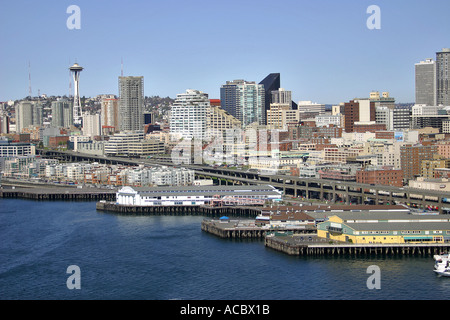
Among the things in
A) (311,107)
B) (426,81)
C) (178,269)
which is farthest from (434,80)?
(178,269)

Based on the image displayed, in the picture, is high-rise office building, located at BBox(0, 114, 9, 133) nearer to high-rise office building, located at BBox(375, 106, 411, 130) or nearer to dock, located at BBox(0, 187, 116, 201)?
dock, located at BBox(0, 187, 116, 201)

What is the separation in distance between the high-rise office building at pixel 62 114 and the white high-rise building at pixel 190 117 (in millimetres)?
25169

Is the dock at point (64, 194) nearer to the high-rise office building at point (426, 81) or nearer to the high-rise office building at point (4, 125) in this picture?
the high-rise office building at point (4, 125)

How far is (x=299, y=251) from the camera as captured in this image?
17.6 m

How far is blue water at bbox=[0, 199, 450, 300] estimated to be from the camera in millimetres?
13969

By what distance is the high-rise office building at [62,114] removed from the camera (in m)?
77.1

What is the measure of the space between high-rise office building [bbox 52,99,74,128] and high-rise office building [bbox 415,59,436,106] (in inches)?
1536

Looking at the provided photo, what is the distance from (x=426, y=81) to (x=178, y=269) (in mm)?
52930

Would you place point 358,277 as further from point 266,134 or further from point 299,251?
point 266,134
